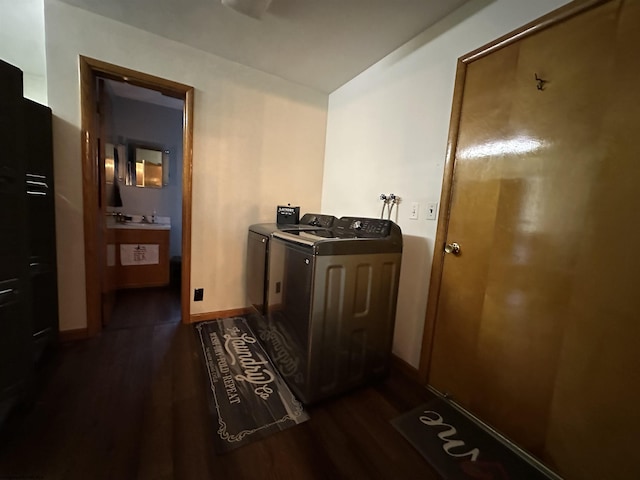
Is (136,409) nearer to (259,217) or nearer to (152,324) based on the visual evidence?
(152,324)

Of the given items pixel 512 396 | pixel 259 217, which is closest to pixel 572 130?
pixel 512 396

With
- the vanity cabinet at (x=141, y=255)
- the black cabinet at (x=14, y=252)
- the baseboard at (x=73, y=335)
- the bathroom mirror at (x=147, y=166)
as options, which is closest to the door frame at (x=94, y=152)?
the baseboard at (x=73, y=335)

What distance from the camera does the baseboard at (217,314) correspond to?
2277mm

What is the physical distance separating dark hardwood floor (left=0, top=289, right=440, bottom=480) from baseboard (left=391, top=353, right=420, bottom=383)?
0.05 meters

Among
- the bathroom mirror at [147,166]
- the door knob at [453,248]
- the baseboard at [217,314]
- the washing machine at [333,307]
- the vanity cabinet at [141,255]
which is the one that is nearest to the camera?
the washing machine at [333,307]

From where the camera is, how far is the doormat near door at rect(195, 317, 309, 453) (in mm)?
1223

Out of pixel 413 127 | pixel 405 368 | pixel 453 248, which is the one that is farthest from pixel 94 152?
pixel 405 368

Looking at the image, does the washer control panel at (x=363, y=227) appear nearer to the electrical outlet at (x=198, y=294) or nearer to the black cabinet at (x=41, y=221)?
the electrical outlet at (x=198, y=294)

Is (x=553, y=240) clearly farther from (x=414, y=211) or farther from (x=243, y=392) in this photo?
(x=243, y=392)

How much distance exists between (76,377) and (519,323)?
2.49m

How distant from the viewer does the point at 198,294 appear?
227 centimetres

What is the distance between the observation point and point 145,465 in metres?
1.01

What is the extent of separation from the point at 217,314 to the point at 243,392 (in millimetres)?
1076

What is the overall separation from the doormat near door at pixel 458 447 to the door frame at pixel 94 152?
2.26m
